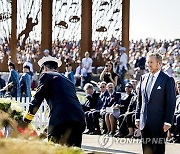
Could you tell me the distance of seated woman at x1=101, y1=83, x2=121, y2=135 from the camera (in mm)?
14712

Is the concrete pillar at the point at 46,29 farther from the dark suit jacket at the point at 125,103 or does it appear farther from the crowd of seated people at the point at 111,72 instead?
the dark suit jacket at the point at 125,103

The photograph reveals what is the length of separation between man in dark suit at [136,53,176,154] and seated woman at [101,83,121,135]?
658cm

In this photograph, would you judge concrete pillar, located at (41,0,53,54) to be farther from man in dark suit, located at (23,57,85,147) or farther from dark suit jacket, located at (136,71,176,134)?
man in dark suit, located at (23,57,85,147)

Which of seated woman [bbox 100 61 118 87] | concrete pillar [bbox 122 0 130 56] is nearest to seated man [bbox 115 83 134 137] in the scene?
seated woman [bbox 100 61 118 87]

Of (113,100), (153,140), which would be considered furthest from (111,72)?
(153,140)

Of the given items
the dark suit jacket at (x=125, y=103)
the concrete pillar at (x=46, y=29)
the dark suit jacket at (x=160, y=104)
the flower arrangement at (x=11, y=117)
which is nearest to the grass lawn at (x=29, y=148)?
the dark suit jacket at (x=160, y=104)

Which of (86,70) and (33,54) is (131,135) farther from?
(33,54)

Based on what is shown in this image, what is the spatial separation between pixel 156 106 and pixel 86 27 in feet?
68.3

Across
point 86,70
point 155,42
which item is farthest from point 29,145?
point 155,42

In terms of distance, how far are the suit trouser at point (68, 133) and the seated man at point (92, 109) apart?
25.7 ft

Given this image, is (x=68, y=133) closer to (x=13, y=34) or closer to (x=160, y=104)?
(x=160, y=104)

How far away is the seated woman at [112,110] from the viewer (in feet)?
48.3

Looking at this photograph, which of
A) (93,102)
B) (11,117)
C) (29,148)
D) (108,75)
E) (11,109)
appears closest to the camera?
(29,148)

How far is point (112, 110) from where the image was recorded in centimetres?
1470
